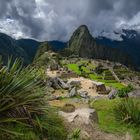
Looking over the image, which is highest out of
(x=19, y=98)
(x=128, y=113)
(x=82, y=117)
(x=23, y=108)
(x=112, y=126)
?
(x=19, y=98)

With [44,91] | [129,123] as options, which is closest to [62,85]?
[129,123]

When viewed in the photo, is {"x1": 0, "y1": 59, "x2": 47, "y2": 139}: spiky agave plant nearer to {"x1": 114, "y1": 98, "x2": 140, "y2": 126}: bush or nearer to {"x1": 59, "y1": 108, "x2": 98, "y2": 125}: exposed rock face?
{"x1": 59, "y1": 108, "x2": 98, "y2": 125}: exposed rock face

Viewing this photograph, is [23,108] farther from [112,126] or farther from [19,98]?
[112,126]

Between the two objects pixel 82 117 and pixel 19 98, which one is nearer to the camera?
pixel 19 98

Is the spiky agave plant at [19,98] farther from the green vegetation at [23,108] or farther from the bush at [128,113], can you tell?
the bush at [128,113]

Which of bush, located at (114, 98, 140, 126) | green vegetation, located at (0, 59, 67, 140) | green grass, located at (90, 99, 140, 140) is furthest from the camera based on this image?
bush, located at (114, 98, 140, 126)

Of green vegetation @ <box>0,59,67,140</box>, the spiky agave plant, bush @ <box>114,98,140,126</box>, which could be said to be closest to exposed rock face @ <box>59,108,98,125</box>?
bush @ <box>114,98,140,126</box>

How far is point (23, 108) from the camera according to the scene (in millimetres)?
12594

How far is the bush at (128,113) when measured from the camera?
57.1 ft

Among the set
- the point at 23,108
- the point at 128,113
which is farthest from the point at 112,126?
the point at 23,108

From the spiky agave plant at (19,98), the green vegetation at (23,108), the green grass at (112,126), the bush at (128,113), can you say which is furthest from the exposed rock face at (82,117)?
the spiky agave plant at (19,98)

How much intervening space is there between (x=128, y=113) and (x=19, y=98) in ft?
21.9

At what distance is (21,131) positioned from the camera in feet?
40.6

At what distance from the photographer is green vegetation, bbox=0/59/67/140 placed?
12.2 metres
